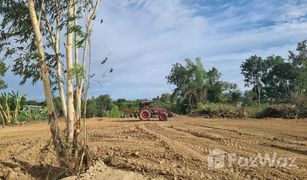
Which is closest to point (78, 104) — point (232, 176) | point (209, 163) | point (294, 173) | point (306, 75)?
point (209, 163)

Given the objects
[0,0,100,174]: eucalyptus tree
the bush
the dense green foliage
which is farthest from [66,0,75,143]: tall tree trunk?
the dense green foliage

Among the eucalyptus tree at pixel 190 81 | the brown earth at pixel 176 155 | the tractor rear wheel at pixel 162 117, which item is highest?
the eucalyptus tree at pixel 190 81

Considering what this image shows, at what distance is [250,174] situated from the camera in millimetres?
5977

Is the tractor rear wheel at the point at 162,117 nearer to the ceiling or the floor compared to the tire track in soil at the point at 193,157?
nearer to the ceiling

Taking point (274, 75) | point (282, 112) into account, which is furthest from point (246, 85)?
point (282, 112)

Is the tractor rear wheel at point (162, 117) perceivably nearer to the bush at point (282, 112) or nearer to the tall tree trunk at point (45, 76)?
the bush at point (282, 112)

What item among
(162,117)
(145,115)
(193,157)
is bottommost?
(193,157)

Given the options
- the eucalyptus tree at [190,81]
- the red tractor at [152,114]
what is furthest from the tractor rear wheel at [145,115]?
the eucalyptus tree at [190,81]

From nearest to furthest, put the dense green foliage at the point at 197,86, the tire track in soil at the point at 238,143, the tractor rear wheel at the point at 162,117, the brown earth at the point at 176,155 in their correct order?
the brown earth at the point at 176,155 → the tire track in soil at the point at 238,143 → the tractor rear wheel at the point at 162,117 → the dense green foliage at the point at 197,86

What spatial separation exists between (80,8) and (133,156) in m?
2.85

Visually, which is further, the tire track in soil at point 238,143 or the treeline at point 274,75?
the treeline at point 274,75

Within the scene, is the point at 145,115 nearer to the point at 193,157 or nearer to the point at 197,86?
the point at 193,157

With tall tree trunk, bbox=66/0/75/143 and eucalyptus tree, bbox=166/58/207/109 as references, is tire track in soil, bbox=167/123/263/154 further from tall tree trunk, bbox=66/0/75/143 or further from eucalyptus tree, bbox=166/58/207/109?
eucalyptus tree, bbox=166/58/207/109

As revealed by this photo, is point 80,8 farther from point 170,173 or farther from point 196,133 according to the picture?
point 196,133
